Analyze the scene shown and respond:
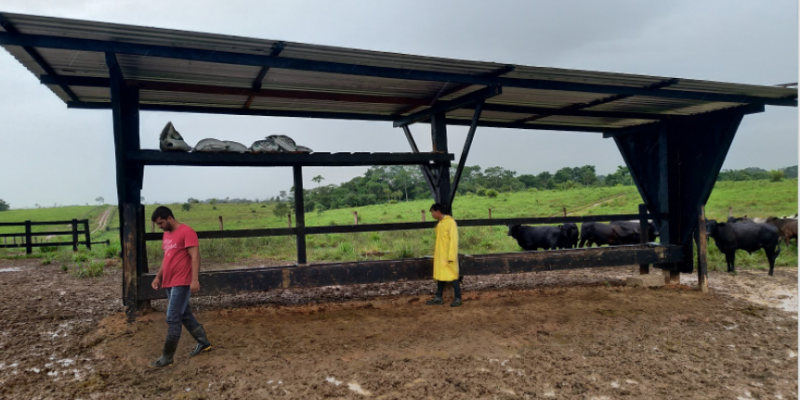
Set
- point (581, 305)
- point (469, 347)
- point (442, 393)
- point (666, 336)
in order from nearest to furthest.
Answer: point (442, 393) < point (469, 347) < point (666, 336) < point (581, 305)

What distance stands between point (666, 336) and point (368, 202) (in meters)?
28.1

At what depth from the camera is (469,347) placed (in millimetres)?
4891

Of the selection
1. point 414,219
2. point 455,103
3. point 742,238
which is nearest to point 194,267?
point 455,103

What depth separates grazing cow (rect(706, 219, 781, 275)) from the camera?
1052cm

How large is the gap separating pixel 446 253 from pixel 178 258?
10.3ft

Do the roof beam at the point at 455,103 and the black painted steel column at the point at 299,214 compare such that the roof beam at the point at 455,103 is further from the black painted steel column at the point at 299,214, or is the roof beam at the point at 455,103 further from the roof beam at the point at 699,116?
the roof beam at the point at 699,116

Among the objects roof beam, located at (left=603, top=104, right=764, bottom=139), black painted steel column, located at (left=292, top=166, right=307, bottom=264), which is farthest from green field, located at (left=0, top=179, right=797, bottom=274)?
roof beam, located at (left=603, top=104, right=764, bottom=139)

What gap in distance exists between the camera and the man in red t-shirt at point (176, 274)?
14.4 feet

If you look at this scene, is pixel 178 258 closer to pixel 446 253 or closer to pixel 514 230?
pixel 446 253

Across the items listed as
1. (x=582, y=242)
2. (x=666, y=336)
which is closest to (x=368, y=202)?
(x=582, y=242)

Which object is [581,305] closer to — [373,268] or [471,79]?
[373,268]

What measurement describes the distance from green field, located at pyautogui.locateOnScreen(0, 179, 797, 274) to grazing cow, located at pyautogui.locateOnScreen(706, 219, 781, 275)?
0.53 metres

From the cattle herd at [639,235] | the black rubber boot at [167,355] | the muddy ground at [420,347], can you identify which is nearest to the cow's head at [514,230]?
the cattle herd at [639,235]

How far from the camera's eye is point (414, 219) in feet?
75.4
